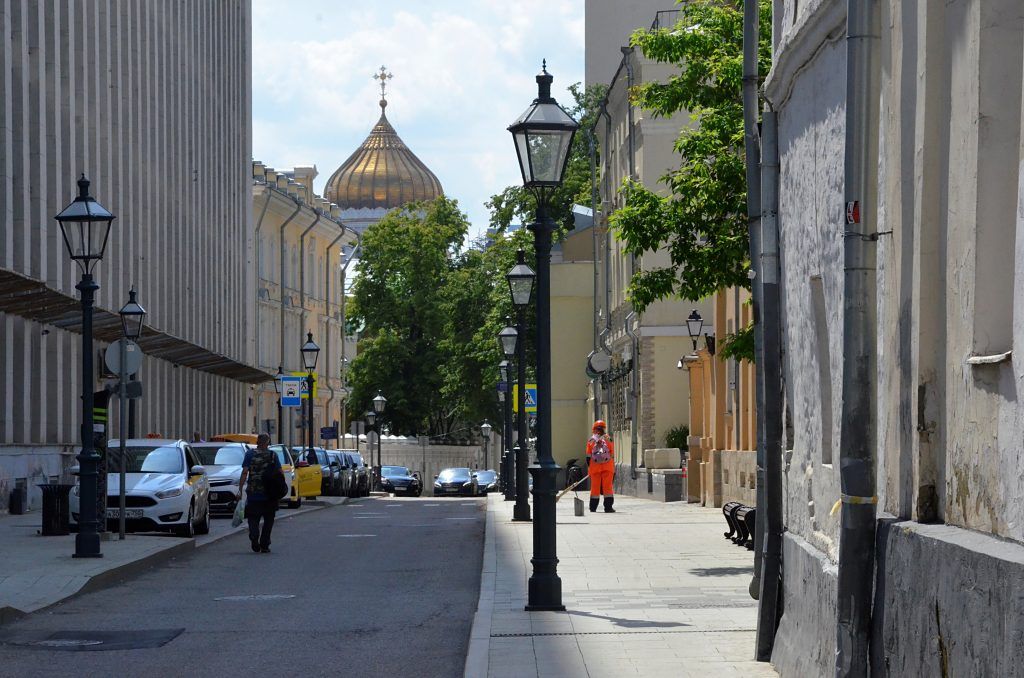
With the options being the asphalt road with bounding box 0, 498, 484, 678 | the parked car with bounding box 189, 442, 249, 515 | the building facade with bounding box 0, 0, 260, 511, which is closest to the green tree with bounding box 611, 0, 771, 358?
the asphalt road with bounding box 0, 498, 484, 678

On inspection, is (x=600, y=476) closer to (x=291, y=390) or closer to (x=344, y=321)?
(x=291, y=390)

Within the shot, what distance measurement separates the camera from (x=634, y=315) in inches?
1911

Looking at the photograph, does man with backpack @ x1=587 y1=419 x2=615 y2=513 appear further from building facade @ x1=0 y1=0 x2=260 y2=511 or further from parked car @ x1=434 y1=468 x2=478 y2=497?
parked car @ x1=434 y1=468 x2=478 y2=497

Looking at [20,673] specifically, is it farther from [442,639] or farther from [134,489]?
A: [134,489]

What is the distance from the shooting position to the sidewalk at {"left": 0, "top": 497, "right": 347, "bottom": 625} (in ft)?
53.5

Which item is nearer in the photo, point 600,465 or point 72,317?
point 600,465

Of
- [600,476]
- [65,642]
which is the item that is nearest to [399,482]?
[600,476]

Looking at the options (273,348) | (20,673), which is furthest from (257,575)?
(273,348)

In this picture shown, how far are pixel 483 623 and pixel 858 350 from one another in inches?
261

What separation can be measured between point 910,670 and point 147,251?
4846 cm

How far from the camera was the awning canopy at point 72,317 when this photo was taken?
32125 mm

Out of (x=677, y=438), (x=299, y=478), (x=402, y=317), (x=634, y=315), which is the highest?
(x=402, y=317)

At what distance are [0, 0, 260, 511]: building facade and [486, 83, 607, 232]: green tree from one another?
33.6 feet

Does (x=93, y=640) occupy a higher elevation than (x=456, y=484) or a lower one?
higher
